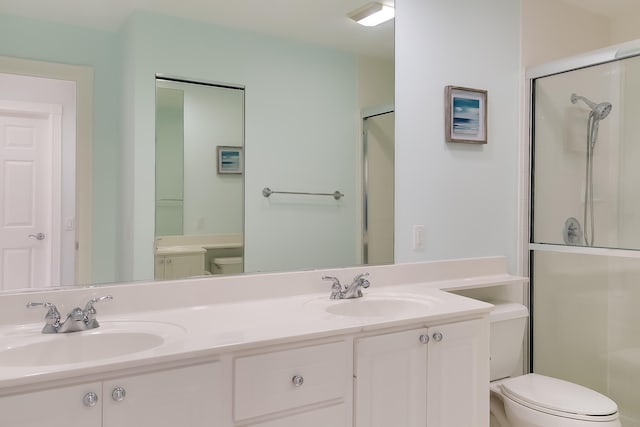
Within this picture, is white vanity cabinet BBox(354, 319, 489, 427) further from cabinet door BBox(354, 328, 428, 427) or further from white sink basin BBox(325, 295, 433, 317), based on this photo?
white sink basin BBox(325, 295, 433, 317)

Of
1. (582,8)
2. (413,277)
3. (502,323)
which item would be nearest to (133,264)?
(413,277)

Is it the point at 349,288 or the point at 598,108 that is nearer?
the point at 349,288

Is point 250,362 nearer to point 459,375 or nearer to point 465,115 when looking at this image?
point 459,375

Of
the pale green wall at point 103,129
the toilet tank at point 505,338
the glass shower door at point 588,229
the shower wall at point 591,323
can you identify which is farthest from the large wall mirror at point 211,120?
the shower wall at point 591,323

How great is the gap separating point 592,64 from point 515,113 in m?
0.40

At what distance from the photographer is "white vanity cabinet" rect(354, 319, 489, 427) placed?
4.85 feet

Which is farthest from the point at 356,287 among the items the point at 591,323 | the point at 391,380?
the point at 591,323

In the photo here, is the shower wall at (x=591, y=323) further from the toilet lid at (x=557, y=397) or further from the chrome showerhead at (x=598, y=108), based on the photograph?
the chrome showerhead at (x=598, y=108)

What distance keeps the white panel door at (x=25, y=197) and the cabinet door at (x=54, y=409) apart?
0.53m

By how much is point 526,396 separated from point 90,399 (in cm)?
160

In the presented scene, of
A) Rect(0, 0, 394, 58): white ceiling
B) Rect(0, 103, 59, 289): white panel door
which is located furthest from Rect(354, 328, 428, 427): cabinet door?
Rect(0, 0, 394, 58): white ceiling

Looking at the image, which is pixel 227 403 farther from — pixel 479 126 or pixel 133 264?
pixel 479 126

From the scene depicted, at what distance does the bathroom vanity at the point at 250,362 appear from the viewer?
112cm

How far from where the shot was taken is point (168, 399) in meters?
1.19
